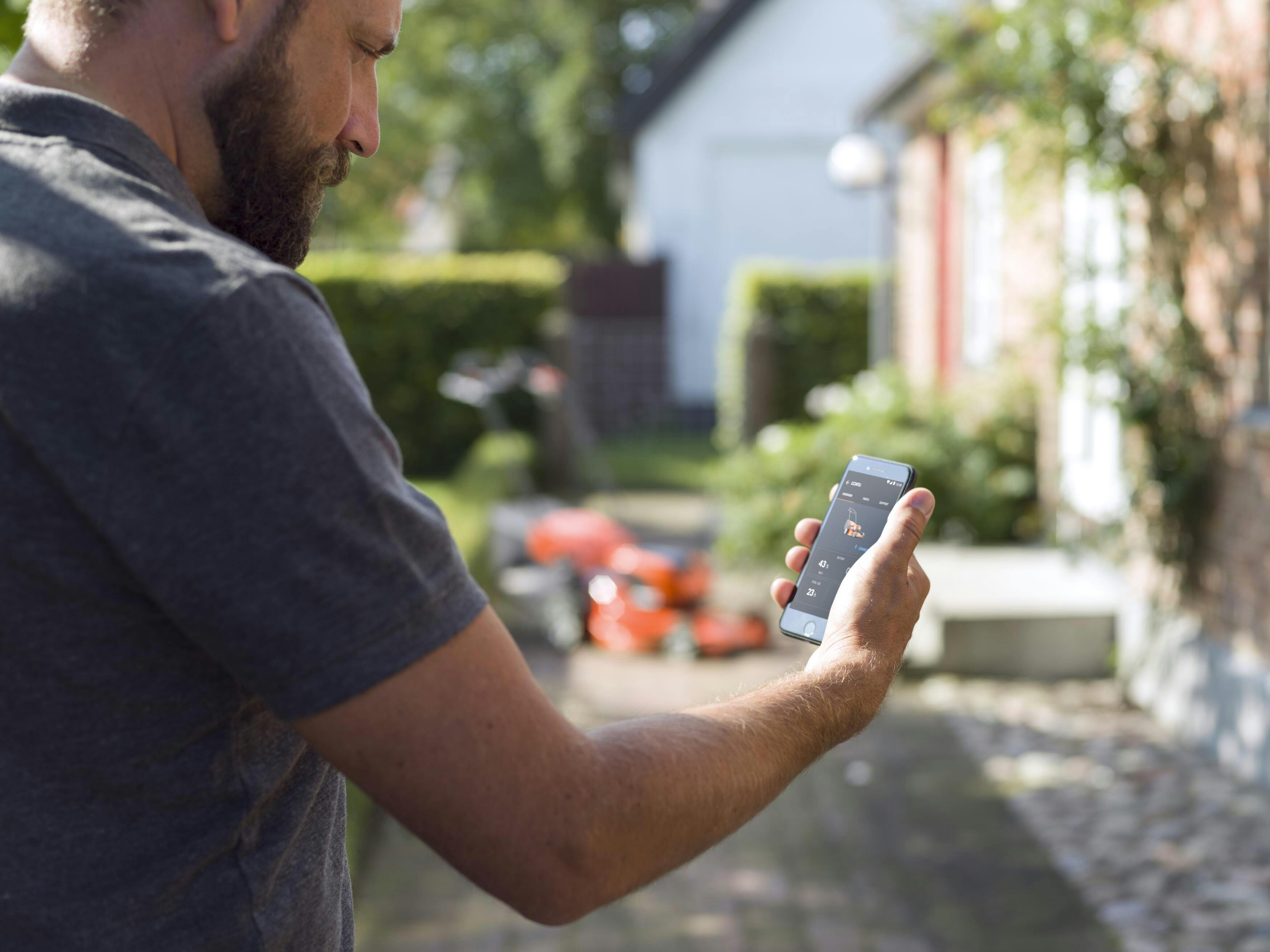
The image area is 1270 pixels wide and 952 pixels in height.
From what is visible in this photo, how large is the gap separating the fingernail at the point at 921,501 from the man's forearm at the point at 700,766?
8.4 inches

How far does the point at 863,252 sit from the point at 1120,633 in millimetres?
14435

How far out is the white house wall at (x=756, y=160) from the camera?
1988cm

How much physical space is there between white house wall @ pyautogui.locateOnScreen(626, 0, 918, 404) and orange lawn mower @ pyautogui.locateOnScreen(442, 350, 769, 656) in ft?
39.0

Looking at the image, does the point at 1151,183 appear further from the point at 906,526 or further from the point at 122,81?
the point at 122,81

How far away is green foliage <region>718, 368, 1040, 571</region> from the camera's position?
8.41 m

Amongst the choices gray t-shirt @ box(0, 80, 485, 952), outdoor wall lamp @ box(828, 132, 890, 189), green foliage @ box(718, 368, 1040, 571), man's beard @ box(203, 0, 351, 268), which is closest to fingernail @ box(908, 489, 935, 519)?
gray t-shirt @ box(0, 80, 485, 952)

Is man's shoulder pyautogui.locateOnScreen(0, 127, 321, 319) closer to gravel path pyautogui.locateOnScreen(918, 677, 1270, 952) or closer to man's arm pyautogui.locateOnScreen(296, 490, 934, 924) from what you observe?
man's arm pyautogui.locateOnScreen(296, 490, 934, 924)

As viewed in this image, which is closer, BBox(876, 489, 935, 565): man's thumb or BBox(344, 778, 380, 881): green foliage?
BBox(876, 489, 935, 565): man's thumb

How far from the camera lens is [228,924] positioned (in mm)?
1158

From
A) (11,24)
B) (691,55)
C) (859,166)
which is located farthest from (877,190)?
(691,55)

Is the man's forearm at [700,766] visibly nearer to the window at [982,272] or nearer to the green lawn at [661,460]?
the window at [982,272]

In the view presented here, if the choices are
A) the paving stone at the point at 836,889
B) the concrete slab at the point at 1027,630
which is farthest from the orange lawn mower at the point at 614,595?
the paving stone at the point at 836,889

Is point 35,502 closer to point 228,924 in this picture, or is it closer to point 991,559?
point 228,924

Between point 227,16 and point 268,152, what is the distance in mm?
130
